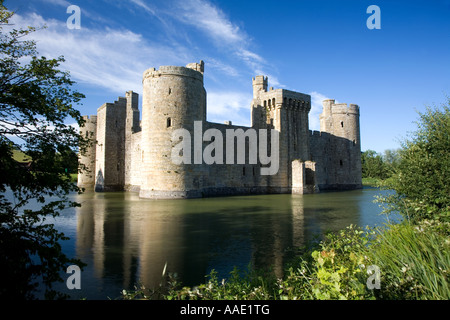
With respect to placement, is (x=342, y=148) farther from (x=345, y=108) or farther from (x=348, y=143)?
(x=345, y=108)

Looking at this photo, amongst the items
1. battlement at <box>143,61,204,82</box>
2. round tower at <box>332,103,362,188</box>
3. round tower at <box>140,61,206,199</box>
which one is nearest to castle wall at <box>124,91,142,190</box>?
round tower at <box>140,61,206,199</box>

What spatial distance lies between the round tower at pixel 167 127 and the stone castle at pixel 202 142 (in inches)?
3.1

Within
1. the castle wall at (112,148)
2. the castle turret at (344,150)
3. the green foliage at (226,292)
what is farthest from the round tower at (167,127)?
the castle turret at (344,150)

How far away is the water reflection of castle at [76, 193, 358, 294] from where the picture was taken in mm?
6688

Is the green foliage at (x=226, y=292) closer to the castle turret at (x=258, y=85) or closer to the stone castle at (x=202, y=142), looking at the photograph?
the stone castle at (x=202, y=142)

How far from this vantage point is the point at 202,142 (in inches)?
1058

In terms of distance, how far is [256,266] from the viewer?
682 centimetres

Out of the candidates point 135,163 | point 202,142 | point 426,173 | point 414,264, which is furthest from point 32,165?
point 135,163

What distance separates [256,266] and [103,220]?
936cm

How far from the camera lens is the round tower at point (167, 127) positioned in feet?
78.1
